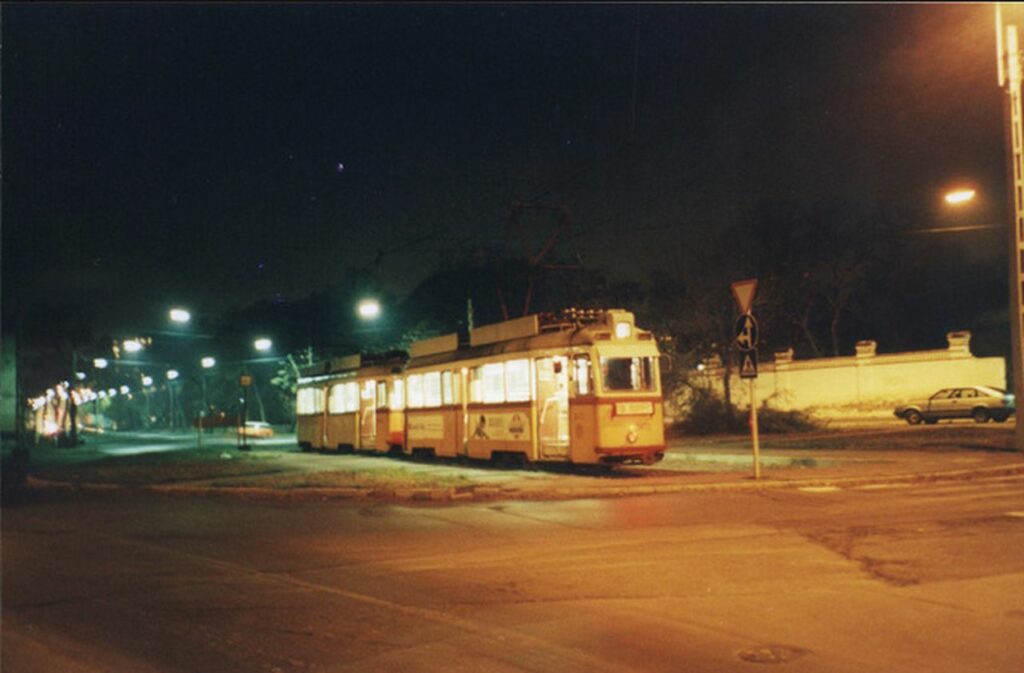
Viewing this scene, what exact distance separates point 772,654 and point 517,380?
16.4 meters

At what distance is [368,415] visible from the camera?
107ft

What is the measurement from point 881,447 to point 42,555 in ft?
71.4

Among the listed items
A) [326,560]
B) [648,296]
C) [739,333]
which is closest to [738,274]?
[648,296]

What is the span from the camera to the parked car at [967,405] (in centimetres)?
3697

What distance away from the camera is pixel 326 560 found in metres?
11.3

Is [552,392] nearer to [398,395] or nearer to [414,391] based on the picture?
[414,391]

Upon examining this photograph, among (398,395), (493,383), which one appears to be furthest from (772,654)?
(398,395)

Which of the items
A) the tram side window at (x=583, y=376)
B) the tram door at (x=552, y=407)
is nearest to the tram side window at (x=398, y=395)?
the tram door at (x=552, y=407)

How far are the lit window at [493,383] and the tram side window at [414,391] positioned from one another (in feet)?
14.5

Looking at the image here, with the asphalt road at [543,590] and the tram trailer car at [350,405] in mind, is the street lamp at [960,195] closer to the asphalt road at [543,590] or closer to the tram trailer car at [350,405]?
the asphalt road at [543,590]

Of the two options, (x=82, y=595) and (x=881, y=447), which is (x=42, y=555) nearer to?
(x=82, y=595)

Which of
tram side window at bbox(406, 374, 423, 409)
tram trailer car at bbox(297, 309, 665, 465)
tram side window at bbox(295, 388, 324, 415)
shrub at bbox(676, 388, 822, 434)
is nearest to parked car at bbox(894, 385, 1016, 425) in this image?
shrub at bbox(676, 388, 822, 434)

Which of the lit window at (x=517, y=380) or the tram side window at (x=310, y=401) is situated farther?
the tram side window at (x=310, y=401)

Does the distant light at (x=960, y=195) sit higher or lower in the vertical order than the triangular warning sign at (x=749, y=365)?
higher
